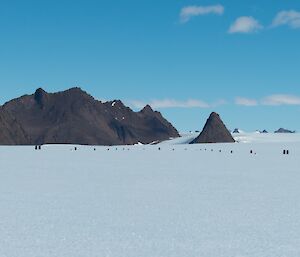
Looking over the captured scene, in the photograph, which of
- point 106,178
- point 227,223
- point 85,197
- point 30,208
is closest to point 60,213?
point 30,208

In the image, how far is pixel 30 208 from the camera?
1425 cm

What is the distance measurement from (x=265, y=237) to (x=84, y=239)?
3.66 metres

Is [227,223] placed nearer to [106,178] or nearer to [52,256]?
[52,256]

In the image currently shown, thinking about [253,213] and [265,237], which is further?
[253,213]

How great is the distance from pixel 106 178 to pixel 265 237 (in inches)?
575

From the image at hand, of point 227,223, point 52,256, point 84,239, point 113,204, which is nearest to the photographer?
point 52,256

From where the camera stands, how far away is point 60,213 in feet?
44.0

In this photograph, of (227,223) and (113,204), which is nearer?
(227,223)

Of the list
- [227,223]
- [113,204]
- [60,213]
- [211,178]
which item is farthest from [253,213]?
[211,178]

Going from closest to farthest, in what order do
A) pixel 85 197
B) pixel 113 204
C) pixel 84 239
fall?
pixel 84 239, pixel 113 204, pixel 85 197

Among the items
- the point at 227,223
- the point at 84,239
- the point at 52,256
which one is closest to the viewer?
the point at 52,256

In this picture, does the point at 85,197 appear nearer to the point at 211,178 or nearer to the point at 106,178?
the point at 106,178

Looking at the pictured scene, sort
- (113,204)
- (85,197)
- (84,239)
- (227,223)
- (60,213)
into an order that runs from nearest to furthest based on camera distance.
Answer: (84,239)
(227,223)
(60,213)
(113,204)
(85,197)

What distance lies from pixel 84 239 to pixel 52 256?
1447 mm
